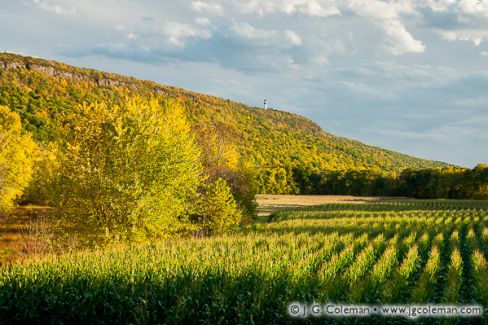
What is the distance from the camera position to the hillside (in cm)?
9021

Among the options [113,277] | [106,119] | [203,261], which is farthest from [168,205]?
[113,277]

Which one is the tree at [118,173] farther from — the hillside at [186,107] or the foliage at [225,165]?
the hillside at [186,107]

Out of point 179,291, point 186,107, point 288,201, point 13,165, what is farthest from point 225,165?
point 186,107

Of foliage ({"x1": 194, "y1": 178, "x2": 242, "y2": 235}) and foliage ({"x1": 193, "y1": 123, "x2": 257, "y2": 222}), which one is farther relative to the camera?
foliage ({"x1": 193, "y1": 123, "x2": 257, "y2": 222})

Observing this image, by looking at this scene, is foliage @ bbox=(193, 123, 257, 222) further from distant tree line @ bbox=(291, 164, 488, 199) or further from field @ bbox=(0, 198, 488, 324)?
distant tree line @ bbox=(291, 164, 488, 199)

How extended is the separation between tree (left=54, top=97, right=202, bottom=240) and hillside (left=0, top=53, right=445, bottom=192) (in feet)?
80.0

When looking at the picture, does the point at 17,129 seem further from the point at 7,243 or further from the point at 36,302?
the point at 36,302

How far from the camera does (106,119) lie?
79.2 feet

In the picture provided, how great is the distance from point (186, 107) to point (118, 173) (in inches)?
4085

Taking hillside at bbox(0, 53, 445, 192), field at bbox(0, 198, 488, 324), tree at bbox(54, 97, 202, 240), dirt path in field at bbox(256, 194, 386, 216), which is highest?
hillside at bbox(0, 53, 445, 192)

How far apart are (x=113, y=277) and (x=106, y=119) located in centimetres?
1372

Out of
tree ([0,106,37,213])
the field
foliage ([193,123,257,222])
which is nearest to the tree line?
the field

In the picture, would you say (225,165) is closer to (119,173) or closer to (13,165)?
(119,173)

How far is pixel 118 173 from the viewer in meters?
23.5
